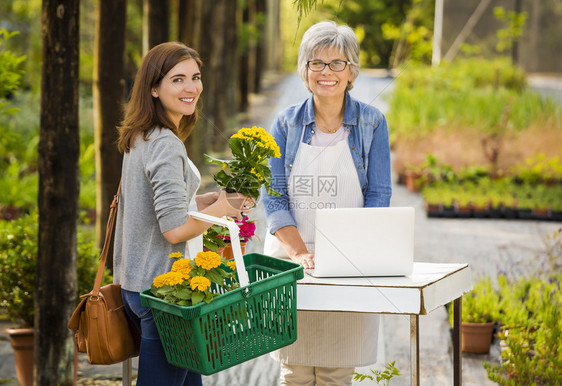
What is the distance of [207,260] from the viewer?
237cm

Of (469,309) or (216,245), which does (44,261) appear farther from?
(469,309)

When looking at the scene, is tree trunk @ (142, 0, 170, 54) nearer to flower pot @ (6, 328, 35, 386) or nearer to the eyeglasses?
flower pot @ (6, 328, 35, 386)

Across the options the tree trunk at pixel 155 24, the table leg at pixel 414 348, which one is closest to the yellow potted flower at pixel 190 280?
the table leg at pixel 414 348

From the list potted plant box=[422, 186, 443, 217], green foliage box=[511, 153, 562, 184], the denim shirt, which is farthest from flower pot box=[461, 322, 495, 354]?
green foliage box=[511, 153, 562, 184]

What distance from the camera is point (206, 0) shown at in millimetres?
10125

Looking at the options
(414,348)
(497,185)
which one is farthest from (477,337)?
(497,185)

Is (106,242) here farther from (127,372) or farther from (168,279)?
(127,372)

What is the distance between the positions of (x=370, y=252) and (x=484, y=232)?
20.1 ft

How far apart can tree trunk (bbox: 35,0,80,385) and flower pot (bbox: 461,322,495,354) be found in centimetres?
238

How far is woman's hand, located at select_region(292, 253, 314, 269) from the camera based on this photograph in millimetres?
2828

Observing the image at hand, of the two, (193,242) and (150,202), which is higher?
(150,202)

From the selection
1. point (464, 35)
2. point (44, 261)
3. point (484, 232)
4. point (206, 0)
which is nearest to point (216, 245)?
point (44, 261)

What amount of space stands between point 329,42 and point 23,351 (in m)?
2.53

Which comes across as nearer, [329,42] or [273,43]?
[329,42]
